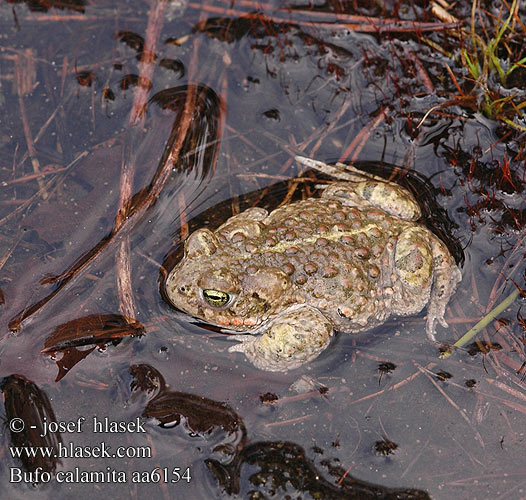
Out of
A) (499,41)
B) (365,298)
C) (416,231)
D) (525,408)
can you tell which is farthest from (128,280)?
(499,41)

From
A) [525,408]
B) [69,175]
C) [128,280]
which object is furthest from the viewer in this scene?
[69,175]

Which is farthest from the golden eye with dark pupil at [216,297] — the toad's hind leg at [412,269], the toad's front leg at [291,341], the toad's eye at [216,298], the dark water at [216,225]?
the toad's hind leg at [412,269]

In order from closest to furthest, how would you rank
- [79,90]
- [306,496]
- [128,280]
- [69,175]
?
[306,496]
[128,280]
[69,175]
[79,90]

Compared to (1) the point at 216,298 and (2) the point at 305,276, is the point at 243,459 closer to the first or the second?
(1) the point at 216,298

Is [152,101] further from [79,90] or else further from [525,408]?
[525,408]

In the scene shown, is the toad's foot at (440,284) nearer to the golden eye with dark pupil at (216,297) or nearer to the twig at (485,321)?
the twig at (485,321)
